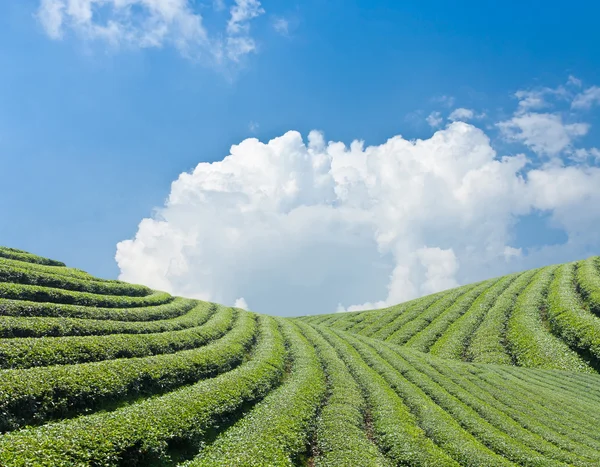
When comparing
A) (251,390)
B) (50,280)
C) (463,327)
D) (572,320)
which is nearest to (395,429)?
(251,390)

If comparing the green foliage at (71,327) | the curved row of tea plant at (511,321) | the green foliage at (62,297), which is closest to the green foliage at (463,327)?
the curved row of tea plant at (511,321)

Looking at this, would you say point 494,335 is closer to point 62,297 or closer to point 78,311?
point 78,311

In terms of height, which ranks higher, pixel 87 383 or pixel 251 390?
pixel 87 383

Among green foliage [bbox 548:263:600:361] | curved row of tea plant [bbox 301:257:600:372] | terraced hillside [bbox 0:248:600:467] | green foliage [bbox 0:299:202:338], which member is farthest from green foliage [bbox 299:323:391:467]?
green foliage [bbox 548:263:600:361]

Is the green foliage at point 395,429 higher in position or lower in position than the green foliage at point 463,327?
lower

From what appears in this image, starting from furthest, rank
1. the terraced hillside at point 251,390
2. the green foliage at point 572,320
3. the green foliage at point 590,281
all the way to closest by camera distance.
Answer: the green foliage at point 590,281
the green foliage at point 572,320
the terraced hillside at point 251,390

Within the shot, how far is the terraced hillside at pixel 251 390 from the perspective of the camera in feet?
61.8

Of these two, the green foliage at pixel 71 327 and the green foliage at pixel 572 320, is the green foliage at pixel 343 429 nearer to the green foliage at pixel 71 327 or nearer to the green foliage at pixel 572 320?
the green foliage at pixel 71 327

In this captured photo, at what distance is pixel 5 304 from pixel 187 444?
67.3 ft

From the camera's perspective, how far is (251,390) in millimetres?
28172

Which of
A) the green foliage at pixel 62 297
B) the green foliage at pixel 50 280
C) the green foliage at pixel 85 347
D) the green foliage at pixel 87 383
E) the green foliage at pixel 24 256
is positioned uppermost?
the green foliage at pixel 24 256

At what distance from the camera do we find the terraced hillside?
1883 centimetres

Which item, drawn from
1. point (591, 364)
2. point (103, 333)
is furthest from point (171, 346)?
point (591, 364)

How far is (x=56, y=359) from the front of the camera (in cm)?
2420
